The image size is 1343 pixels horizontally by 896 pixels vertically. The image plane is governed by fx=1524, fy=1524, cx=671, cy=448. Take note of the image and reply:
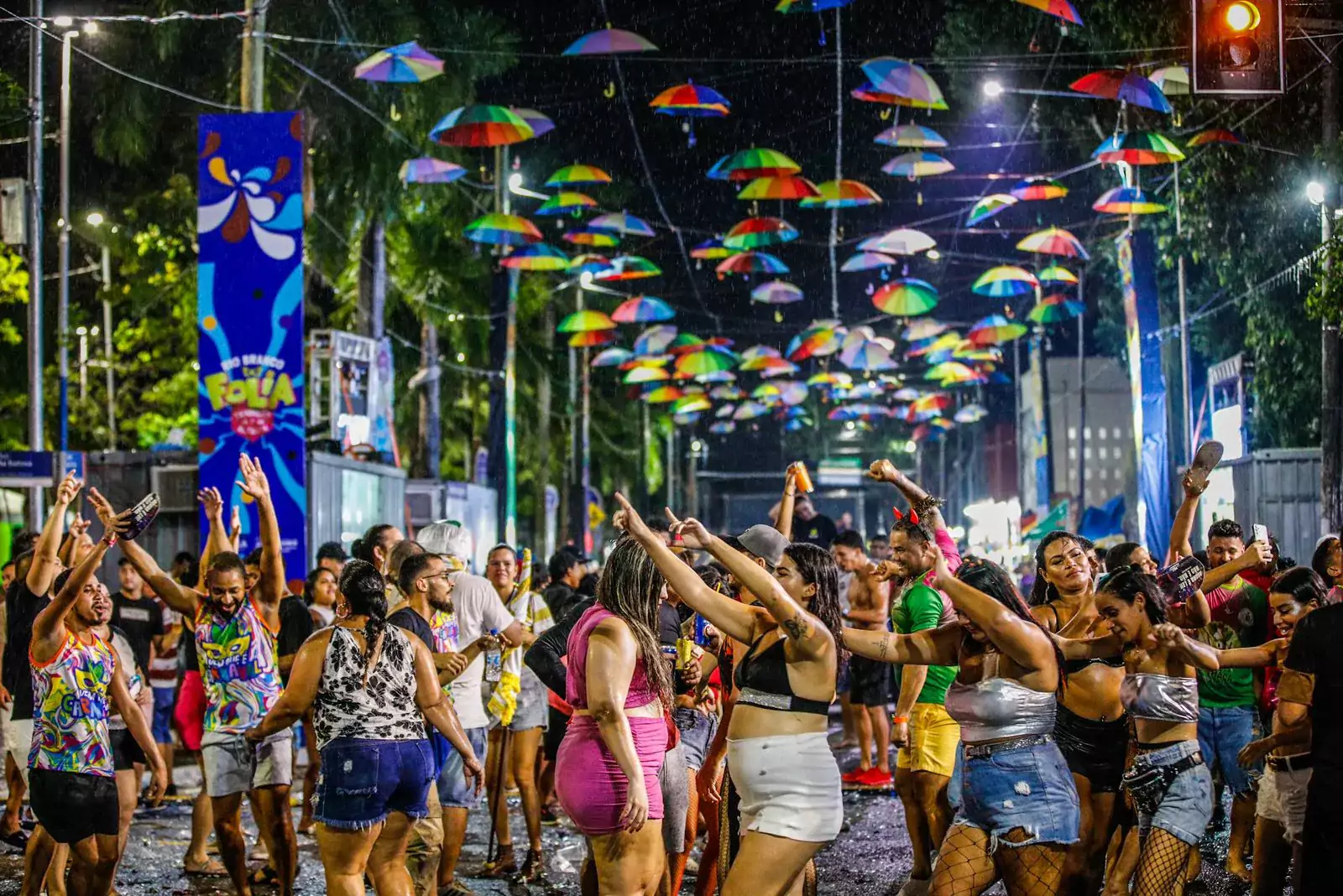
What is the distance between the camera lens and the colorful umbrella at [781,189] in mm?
19252

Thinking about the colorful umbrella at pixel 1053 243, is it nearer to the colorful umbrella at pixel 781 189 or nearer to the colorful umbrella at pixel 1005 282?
the colorful umbrella at pixel 1005 282

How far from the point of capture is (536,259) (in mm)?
23406

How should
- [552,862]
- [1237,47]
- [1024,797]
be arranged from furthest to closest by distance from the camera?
[1237,47] → [552,862] → [1024,797]

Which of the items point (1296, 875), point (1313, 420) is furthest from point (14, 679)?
point (1313, 420)

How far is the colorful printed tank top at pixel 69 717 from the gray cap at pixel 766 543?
325 centimetres

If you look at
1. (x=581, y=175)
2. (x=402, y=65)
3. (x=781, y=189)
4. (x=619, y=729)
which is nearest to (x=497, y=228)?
(x=581, y=175)

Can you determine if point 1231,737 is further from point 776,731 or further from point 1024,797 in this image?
point 776,731

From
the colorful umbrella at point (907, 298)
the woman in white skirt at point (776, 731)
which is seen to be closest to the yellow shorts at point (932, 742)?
the woman in white skirt at point (776, 731)

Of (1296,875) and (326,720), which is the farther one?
(326,720)

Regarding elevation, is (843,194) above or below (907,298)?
above

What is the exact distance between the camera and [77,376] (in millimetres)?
40938

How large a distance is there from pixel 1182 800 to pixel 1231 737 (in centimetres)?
253

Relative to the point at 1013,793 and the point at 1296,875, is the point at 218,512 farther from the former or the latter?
the point at 1296,875

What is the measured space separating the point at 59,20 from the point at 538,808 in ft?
44.5
